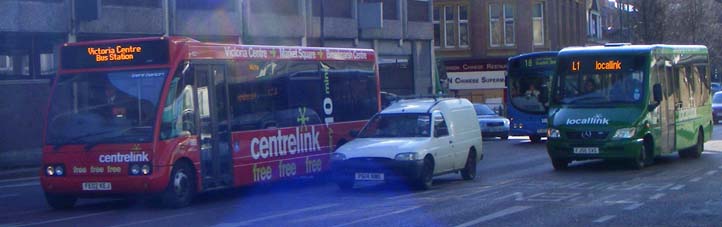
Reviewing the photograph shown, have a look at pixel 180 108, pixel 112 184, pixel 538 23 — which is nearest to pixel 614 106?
pixel 180 108

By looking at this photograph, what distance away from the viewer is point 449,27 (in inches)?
2511

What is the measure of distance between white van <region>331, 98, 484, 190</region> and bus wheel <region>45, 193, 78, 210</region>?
422 cm

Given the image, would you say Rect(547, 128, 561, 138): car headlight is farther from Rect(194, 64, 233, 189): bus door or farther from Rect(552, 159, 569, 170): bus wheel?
Rect(194, 64, 233, 189): bus door

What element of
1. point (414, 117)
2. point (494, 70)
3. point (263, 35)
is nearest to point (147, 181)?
point (414, 117)

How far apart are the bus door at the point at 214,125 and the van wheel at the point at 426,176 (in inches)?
120

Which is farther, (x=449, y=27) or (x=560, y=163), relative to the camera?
(x=449, y=27)

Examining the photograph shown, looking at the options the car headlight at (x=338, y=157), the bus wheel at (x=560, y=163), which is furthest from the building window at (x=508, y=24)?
the car headlight at (x=338, y=157)

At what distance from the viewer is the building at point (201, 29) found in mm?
30375

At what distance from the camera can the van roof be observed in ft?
63.3

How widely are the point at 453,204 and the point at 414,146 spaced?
2.48m

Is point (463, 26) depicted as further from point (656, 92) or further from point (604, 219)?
point (604, 219)

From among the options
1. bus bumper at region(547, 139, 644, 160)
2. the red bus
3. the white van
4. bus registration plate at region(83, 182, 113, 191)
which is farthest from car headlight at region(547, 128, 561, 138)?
bus registration plate at region(83, 182, 113, 191)

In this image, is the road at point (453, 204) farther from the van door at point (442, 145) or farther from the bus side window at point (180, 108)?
the bus side window at point (180, 108)

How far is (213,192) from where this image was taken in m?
19.3
